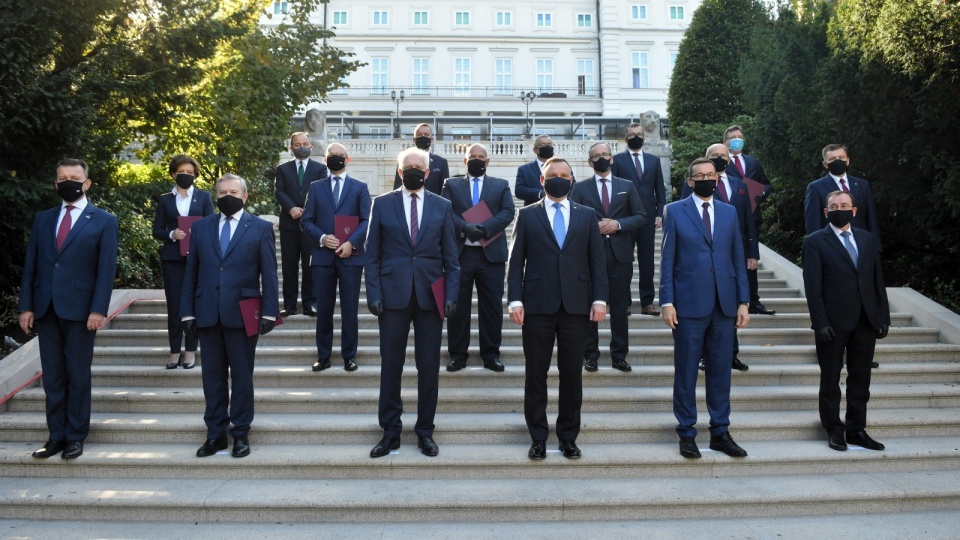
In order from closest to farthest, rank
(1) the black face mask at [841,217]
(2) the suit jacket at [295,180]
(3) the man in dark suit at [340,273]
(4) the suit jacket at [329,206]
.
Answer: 1. (1) the black face mask at [841,217]
2. (3) the man in dark suit at [340,273]
3. (4) the suit jacket at [329,206]
4. (2) the suit jacket at [295,180]

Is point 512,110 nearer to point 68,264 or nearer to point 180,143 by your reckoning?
point 180,143

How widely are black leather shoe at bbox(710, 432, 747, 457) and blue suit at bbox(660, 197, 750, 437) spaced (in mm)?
46

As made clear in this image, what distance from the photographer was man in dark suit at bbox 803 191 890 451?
18.7ft

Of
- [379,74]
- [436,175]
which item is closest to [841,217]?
[436,175]

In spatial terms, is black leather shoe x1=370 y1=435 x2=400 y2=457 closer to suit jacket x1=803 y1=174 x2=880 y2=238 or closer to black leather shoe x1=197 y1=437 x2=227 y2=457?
black leather shoe x1=197 y1=437 x2=227 y2=457

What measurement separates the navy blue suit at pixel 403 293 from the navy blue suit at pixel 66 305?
6.63 feet

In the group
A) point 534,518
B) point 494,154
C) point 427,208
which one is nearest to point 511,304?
point 427,208

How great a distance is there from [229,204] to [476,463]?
270cm

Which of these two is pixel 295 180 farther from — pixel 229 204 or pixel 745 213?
pixel 745 213

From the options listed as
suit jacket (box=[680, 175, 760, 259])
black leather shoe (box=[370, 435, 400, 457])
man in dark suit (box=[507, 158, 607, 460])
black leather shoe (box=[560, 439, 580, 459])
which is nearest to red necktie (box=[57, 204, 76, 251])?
black leather shoe (box=[370, 435, 400, 457])

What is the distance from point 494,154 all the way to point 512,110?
27065 millimetres

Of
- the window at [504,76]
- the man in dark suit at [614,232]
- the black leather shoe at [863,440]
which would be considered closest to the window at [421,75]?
the window at [504,76]

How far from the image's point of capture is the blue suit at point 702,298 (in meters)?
5.57

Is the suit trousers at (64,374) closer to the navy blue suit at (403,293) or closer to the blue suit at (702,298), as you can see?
the navy blue suit at (403,293)
